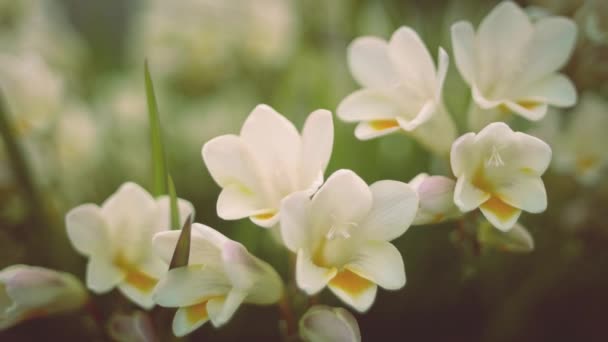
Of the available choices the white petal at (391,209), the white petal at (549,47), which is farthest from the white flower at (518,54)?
the white petal at (391,209)

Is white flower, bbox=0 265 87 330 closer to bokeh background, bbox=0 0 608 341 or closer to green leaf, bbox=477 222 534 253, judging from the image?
bokeh background, bbox=0 0 608 341

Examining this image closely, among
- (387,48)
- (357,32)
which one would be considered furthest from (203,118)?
(387,48)

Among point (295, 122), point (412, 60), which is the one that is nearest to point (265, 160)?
point (412, 60)

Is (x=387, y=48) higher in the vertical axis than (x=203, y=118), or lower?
higher

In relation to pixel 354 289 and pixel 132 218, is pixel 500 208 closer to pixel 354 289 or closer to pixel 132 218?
pixel 354 289

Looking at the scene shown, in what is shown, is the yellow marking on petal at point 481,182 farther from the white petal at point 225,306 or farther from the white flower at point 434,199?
the white petal at point 225,306

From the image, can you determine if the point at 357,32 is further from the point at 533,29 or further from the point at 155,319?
the point at 155,319
